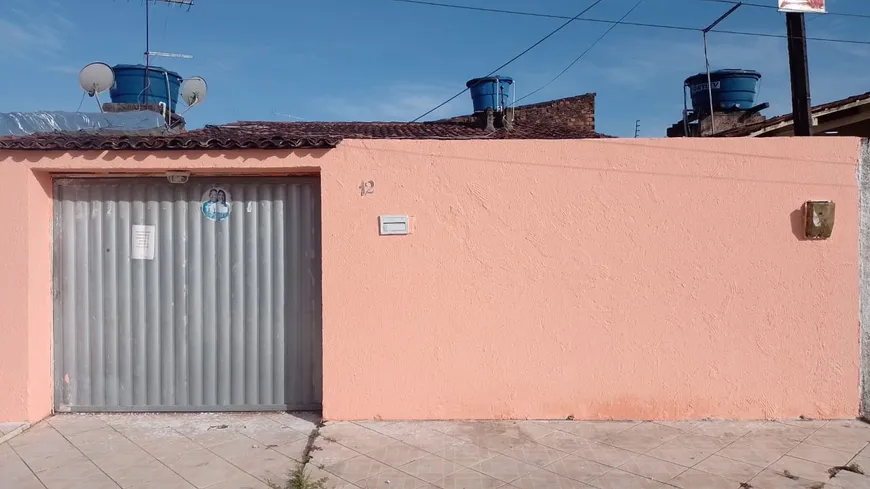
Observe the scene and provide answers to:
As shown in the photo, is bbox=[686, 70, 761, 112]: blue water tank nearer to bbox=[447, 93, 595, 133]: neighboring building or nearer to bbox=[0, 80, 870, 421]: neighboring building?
bbox=[447, 93, 595, 133]: neighboring building

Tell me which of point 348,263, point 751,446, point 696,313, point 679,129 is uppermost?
point 679,129

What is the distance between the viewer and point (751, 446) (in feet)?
15.4

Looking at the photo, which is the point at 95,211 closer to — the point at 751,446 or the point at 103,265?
the point at 103,265

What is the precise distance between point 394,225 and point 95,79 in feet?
16.4

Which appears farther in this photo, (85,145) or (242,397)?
(242,397)

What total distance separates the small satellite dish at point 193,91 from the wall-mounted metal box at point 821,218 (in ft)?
25.6

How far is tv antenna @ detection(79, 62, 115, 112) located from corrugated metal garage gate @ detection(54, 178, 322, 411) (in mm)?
2860

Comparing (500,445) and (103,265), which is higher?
(103,265)

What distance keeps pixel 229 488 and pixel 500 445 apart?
1.95 meters

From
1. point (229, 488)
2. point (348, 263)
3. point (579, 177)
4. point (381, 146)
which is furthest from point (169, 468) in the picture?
point (579, 177)

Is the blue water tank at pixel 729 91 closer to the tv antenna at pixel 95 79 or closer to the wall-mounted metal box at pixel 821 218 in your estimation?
the wall-mounted metal box at pixel 821 218

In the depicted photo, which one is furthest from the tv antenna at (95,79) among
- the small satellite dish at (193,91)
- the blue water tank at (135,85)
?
the small satellite dish at (193,91)

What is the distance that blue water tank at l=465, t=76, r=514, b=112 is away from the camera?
10914mm

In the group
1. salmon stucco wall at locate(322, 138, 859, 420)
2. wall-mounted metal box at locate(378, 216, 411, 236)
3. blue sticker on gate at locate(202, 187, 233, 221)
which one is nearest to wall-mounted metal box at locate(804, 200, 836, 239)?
salmon stucco wall at locate(322, 138, 859, 420)
